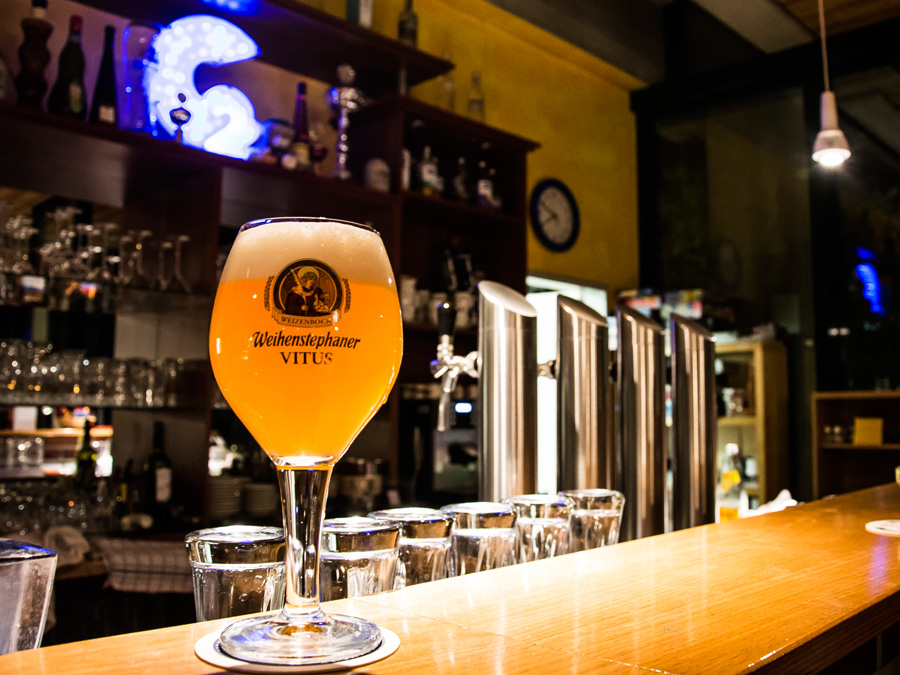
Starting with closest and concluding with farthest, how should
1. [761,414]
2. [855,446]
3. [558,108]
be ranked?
[855,446] < [761,414] < [558,108]

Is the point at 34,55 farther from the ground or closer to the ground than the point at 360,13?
closer to the ground

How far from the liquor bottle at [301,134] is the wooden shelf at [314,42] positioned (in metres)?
0.15

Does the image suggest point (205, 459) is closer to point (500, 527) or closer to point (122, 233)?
point (122, 233)

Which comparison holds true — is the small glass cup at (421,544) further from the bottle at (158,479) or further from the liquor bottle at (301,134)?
the liquor bottle at (301,134)

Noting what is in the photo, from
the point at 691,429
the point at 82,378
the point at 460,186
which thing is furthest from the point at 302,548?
the point at 460,186

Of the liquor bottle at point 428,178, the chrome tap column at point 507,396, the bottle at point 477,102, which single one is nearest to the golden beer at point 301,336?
the chrome tap column at point 507,396

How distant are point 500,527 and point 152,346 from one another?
2368 mm

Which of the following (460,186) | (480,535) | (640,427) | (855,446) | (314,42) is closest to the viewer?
(480,535)

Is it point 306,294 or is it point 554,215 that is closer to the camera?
point 306,294

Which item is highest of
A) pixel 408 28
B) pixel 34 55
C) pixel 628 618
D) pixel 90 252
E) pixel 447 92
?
pixel 408 28

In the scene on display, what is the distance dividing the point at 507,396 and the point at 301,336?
1.53ft

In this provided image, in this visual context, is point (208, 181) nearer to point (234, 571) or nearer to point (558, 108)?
point (234, 571)

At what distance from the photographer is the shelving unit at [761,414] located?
14.6 ft

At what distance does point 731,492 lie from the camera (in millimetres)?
3070
